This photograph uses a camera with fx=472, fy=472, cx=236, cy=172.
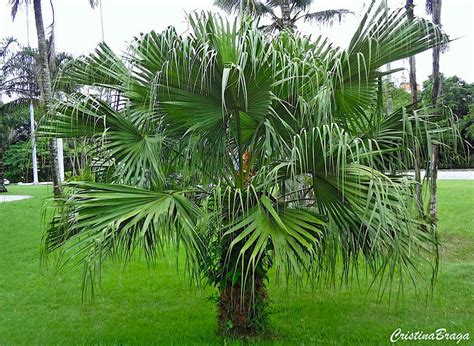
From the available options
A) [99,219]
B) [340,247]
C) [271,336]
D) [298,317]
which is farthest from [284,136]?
[298,317]

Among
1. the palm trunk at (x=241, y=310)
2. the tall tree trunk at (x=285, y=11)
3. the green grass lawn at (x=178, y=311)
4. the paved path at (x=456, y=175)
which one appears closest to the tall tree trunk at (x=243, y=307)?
the palm trunk at (x=241, y=310)

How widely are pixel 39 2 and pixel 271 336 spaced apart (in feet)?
38.6

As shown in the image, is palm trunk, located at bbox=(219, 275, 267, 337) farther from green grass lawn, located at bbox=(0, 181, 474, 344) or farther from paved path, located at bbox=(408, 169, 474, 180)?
paved path, located at bbox=(408, 169, 474, 180)

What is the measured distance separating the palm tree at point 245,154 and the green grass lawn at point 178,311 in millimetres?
643

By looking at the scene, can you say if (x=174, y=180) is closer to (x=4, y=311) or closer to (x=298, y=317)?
(x=298, y=317)

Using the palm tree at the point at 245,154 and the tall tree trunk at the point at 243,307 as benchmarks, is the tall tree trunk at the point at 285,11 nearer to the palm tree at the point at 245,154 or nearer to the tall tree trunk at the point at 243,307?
the palm tree at the point at 245,154

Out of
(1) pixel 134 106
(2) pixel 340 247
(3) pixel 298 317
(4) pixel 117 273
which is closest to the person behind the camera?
(2) pixel 340 247

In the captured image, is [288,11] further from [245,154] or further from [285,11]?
[245,154]

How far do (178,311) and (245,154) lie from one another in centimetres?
271

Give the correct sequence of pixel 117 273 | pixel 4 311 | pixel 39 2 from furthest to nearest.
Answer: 1. pixel 39 2
2. pixel 117 273
3. pixel 4 311

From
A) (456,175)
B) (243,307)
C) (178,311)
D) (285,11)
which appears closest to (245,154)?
(243,307)

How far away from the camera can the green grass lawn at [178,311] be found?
16.2ft

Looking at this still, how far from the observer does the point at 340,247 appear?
3.90 metres

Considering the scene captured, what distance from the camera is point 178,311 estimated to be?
20.0 feet
